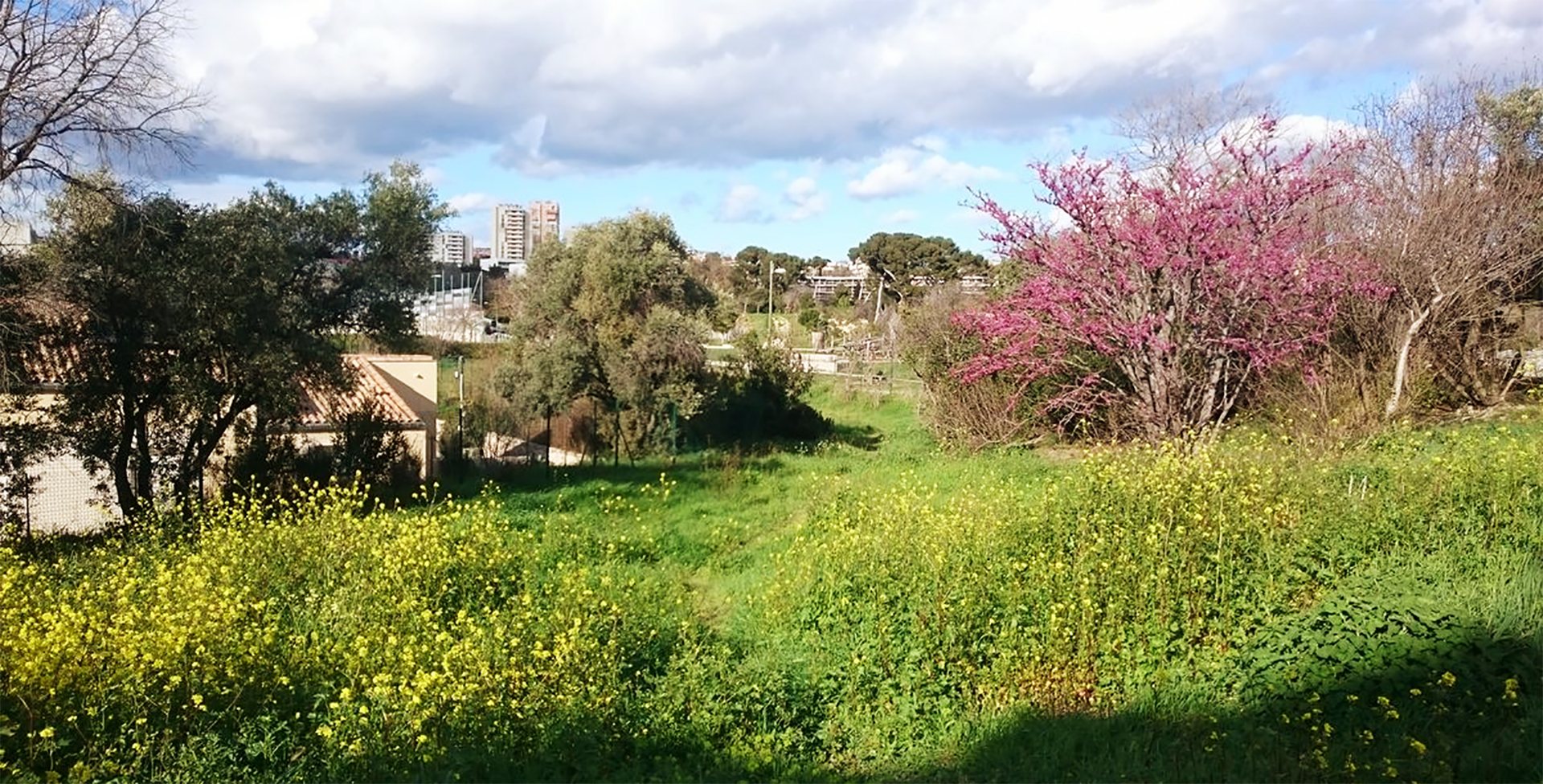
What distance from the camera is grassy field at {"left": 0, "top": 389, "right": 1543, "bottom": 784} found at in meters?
4.84

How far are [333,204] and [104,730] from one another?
10.2 metres

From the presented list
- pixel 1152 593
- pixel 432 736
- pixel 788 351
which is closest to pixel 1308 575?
pixel 1152 593

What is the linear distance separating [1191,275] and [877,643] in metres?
7.74

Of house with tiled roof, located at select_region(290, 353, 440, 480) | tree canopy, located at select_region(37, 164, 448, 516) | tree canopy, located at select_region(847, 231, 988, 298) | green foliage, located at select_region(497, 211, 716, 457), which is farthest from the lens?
tree canopy, located at select_region(847, 231, 988, 298)

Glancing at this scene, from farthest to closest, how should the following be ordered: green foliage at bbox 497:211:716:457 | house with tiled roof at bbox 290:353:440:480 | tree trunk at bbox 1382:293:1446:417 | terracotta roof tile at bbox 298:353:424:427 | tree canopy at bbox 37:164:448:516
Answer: green foliage at bbox 497:211:716:457 < house with tiled roof at bbox 290:353:440:480 < terracotta roof tile at bbox 298:353:424:427 < tree trunk at bbox 1382:293:1446:417 < tree canopy at bbox 37:164:448:516

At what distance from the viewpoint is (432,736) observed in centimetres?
506

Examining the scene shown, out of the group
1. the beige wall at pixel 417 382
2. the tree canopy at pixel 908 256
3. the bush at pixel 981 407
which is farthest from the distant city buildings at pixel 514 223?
the bush at pixel 981 407

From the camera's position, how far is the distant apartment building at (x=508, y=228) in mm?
62938

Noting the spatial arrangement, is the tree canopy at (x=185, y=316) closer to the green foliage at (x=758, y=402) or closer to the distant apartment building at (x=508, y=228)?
the green foliage at (x=758, y=402)

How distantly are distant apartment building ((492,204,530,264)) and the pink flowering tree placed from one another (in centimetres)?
5264

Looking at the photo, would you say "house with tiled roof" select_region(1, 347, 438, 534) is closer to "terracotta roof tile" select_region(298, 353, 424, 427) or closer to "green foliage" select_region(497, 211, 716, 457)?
"terracotta roof tile" select_region(298, 353, 424, 427)

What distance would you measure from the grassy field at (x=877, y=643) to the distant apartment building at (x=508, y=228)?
55.2m

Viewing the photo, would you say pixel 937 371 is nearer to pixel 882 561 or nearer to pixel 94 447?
pixel 882 561

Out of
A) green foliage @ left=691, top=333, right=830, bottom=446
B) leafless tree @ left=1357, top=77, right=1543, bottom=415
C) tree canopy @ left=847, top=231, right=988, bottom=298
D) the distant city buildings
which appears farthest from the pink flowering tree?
the distant city buildings
